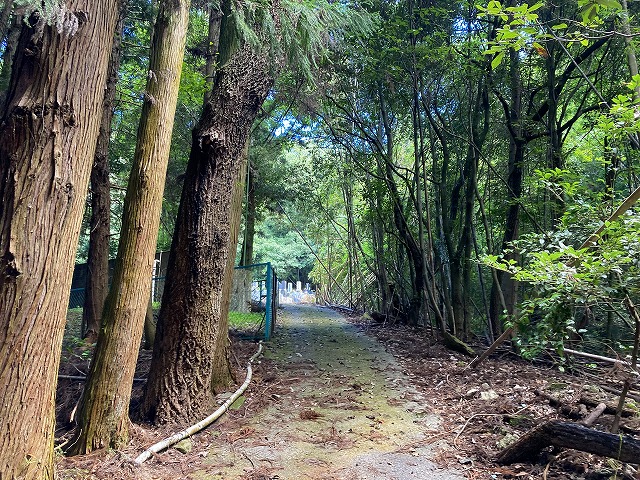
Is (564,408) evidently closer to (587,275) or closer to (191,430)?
(587,275)

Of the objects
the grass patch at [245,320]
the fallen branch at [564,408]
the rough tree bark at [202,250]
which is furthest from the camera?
the grass patch at [245,320]

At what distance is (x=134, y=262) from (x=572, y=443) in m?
3.90

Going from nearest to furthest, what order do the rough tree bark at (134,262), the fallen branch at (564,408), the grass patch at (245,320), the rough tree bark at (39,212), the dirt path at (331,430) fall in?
the rough tree bark at (39,212)
the dirt path at (331,430)
the rough tree bark at (134,262)
the fallen branch at (564,408)
the grass patch at (245,320)

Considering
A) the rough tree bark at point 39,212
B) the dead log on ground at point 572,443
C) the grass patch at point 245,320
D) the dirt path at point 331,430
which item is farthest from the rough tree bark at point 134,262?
the grass patch at point 245,320

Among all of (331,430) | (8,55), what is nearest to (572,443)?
(331,430)

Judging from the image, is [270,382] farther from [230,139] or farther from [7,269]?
[7,269]

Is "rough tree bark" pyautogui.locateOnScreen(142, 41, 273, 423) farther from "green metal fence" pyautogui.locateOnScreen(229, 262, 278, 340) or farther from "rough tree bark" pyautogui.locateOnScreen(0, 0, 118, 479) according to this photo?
"green metal fence" pyautogui.locateOnScreen(229, 262, 278, 340)

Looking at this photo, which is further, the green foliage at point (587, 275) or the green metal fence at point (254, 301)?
the green metal fence at point (254, 301)

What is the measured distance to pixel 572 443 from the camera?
136 inches

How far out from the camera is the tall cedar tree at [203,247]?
5.03 metres

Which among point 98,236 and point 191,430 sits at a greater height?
point 98,236

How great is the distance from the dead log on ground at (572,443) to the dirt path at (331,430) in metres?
0.51

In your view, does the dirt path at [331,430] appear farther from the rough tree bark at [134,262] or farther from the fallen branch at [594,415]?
the fallen branch at [594,415]

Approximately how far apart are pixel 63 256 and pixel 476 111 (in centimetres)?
795
